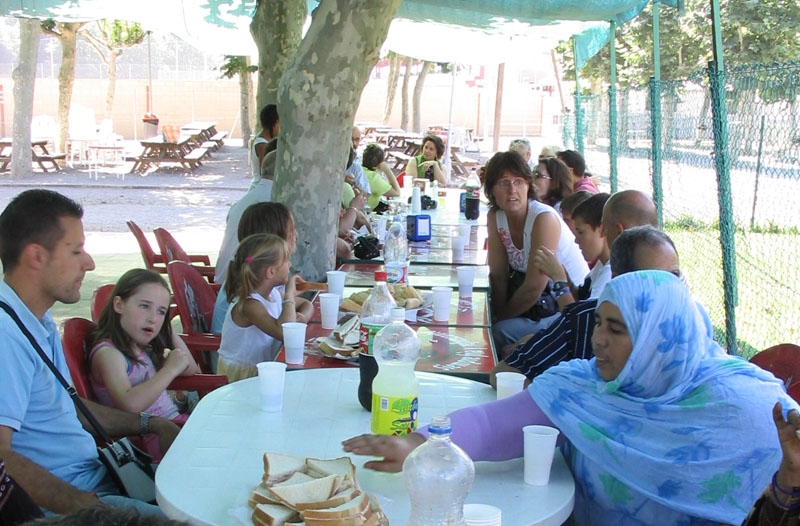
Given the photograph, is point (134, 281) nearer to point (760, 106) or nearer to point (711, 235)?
point (760, 106)

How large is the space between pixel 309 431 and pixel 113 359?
1017 millimetres

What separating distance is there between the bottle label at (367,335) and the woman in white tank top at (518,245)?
5.44 feet

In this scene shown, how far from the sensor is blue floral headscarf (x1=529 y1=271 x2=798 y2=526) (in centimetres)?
201

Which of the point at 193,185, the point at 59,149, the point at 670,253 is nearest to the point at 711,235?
the point at 670,253

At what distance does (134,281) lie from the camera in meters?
3.21

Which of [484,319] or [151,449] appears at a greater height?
[484,319]

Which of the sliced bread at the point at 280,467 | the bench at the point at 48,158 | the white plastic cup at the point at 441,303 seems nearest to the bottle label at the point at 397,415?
the sliced bread at the point at 280,467

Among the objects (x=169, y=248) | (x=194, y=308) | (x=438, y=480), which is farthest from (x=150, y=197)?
(x=438, y=480)

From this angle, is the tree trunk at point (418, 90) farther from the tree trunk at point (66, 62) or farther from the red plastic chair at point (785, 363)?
the red plastic chair at point (785, 363)

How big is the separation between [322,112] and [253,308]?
1.83 meters

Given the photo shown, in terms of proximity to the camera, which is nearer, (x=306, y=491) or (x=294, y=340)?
(x=306, y=491)

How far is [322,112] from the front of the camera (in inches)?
202

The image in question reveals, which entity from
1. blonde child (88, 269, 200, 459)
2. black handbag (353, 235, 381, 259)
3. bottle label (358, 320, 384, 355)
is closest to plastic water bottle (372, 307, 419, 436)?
bottle label (358, 320, 384, 355)

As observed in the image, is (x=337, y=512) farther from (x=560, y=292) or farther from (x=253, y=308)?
(x=560, y=292)
